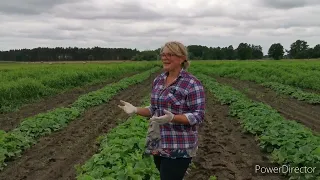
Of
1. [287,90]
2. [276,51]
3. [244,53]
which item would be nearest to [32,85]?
[287,90]

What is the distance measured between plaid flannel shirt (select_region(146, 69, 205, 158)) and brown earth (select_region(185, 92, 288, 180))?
3.13 m

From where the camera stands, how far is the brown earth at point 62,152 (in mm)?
6871

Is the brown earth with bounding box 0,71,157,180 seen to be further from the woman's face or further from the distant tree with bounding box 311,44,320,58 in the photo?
the distant tree with bounding box 311,44,320,58

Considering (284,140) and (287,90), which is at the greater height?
(284,140)

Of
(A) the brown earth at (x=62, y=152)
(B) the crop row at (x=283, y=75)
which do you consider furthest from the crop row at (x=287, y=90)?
(A) the brown earth at (x=62, y=152)

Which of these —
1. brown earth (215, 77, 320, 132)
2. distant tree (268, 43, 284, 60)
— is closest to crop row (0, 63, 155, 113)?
brown earth (215, 77, 320, 132)

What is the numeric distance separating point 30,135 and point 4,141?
4.05 feet

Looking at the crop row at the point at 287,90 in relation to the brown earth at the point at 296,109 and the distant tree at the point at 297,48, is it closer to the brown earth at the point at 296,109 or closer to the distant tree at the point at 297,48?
the brown earth at the point at 296,109

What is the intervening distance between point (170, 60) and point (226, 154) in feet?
16.3

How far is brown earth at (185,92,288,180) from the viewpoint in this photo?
6.47m

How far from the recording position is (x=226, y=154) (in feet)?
25.6

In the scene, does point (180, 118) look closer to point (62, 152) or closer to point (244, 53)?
point (62, 152)

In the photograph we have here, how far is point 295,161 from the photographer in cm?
625

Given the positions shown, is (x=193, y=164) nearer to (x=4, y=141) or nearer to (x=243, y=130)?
(x=243, y=130)
